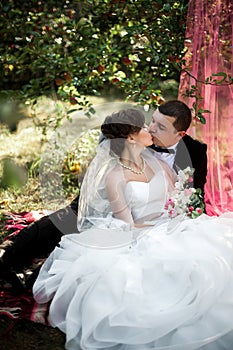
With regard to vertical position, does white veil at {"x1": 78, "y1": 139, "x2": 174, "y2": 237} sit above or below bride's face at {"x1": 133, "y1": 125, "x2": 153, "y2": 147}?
below

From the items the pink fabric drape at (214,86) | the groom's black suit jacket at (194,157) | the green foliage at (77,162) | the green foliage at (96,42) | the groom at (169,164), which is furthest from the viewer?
the green foliage at (77,162)

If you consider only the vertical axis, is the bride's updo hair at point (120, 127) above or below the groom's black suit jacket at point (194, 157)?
above

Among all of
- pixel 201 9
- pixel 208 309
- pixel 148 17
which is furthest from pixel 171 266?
pixel 148 17

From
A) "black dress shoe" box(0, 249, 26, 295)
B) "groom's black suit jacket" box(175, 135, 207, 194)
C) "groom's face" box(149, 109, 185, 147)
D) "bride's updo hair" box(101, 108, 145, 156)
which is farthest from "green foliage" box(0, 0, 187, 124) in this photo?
"black dress shoe" box(0, 249, 26, 295)

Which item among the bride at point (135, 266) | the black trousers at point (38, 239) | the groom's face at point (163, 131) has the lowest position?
the black trousers at point (38, 239)

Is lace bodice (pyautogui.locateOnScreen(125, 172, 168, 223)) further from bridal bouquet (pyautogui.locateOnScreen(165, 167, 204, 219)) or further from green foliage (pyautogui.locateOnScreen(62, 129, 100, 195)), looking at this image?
green foliage (pyautogui.locateOnScreen(62, 129, 100, 195))

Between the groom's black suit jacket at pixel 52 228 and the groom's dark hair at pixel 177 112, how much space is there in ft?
0.72

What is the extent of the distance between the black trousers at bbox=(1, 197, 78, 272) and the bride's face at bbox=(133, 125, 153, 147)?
28.5 inches

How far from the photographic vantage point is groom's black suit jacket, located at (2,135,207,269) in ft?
11.4

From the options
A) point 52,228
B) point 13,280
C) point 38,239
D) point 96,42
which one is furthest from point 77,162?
point 13,280

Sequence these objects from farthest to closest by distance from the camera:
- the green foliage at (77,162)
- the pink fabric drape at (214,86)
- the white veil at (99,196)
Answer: the green foliage at (77,162), the pink fabric drape at (214,86), the white veil at (99,196)

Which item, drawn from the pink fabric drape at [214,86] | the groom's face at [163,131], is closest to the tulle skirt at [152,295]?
the groom's face at [163,131]

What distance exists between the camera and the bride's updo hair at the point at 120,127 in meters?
3.23

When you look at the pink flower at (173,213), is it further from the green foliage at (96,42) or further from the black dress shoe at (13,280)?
the green foliage at (96,42)
